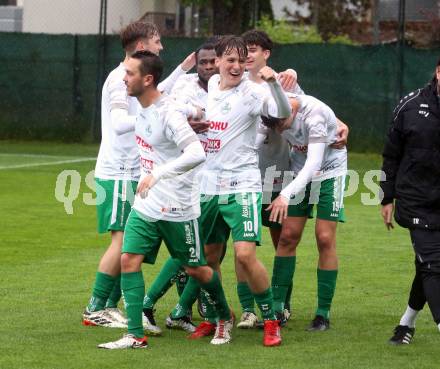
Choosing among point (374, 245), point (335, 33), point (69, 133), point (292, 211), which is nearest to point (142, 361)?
point (292, 211)

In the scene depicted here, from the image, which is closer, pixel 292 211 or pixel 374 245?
pixel 292 211

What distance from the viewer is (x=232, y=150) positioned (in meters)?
7.82

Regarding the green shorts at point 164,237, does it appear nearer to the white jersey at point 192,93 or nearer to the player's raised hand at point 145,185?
the player's raised hand at point 145,185

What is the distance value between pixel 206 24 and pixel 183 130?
26084mm

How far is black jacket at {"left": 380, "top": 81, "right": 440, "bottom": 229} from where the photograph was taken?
7297mm

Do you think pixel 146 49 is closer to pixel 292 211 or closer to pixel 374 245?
pixel 292 211

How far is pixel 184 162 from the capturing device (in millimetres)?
7199

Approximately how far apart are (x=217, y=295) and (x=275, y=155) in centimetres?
132

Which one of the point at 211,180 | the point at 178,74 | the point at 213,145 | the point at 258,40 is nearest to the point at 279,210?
the point at 211,180

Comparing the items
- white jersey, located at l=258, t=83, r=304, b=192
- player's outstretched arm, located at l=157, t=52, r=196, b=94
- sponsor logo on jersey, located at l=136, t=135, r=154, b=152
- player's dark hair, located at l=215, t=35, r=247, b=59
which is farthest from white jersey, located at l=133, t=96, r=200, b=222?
player's outstretched arm, located at l=157, t=52, r=196, b=94

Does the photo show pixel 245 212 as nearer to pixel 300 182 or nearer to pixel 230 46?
pixel 300 182

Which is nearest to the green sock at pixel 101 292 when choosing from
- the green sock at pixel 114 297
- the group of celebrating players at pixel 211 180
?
the group of celebrating players at pixel 211 180

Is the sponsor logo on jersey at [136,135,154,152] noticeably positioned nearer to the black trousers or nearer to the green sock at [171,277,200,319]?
the green sock at [171,277,200,319]

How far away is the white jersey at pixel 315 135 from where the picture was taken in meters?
8.19
